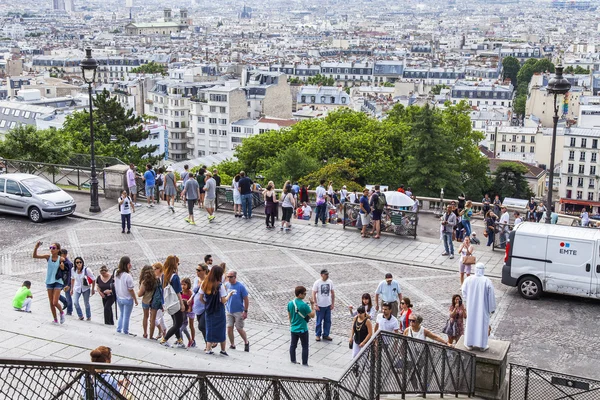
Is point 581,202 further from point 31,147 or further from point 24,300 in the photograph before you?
point 24,300

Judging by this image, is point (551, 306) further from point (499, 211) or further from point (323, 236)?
point (499, 211)

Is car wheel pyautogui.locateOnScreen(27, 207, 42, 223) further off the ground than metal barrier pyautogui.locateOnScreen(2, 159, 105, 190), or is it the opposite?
metal barrier pyautogui.locateOnScreen(2, 159, 105, 190)

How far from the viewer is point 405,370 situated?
33.8 ft

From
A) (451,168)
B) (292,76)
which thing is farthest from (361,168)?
(292,76)

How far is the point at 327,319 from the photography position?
48.9 ft

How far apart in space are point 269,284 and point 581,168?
291 ft

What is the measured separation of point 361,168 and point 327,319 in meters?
31.4

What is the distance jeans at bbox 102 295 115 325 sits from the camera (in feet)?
49.0

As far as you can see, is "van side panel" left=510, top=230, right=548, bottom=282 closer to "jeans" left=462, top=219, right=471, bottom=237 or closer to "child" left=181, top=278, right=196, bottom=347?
"jeans" left=462, top=219, right=471, bottom=237

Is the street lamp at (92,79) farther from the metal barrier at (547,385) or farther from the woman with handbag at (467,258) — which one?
the metal barrier at (547,385)

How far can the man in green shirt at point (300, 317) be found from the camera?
1299 centimetres

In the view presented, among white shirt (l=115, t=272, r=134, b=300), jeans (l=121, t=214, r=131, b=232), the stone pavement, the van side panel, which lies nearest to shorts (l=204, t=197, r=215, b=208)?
the stone pavement

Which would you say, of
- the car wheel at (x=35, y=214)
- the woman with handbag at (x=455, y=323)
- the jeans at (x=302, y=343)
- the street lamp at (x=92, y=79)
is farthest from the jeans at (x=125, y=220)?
the woman with handbag at (x=455, y=323)

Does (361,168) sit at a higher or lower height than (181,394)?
lower
